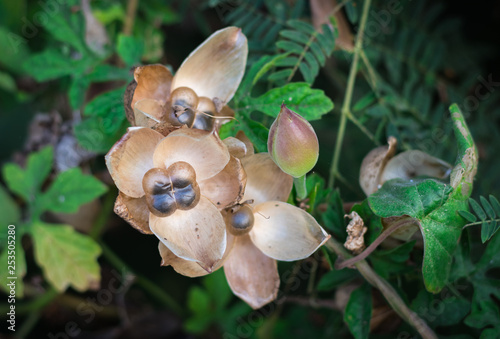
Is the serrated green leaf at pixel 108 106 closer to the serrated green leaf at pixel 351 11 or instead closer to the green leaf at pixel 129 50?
the green leaf at pixel 129 50

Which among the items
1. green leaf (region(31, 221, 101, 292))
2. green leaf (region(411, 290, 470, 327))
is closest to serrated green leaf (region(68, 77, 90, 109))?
green leaf (region(31, 221, 101, 292))

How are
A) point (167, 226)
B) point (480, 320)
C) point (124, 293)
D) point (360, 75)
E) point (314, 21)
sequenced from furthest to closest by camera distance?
1. point (124, 293)
2. point (360, 75)
3. point (314, 21)
4. point (480, 320)
5. point (167, 226)

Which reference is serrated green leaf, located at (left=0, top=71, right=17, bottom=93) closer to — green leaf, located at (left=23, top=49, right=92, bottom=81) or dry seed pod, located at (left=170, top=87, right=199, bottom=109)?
green leaf, located at (left=23, top=49, right=92, bottom=81)

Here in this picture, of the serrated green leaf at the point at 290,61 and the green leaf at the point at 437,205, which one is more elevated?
the serrated green leaf at the point at 290,61

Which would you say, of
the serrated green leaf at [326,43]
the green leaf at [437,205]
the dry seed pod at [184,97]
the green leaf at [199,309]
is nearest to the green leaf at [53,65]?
the dry seed pod at [184,97]

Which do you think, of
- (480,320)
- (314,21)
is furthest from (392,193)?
(314,21)

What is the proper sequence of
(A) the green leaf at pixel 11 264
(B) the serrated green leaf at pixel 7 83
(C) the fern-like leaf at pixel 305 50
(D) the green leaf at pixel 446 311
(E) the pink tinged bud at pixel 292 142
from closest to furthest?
1. (E) the pink tinged bud at pixel 292 142
2. (D) the green leaf at pixel 446 311
3. (C) the fern-like leaf at pixel 305 50
4. (A) the green leaf at pixel 11 264
5. (B) the serrated green leaf at pixel 7 83

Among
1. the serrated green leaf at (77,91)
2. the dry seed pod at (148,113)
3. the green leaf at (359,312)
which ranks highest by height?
the dry seed pod at (148,113)

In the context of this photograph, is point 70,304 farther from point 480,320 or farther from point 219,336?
point 480,320
